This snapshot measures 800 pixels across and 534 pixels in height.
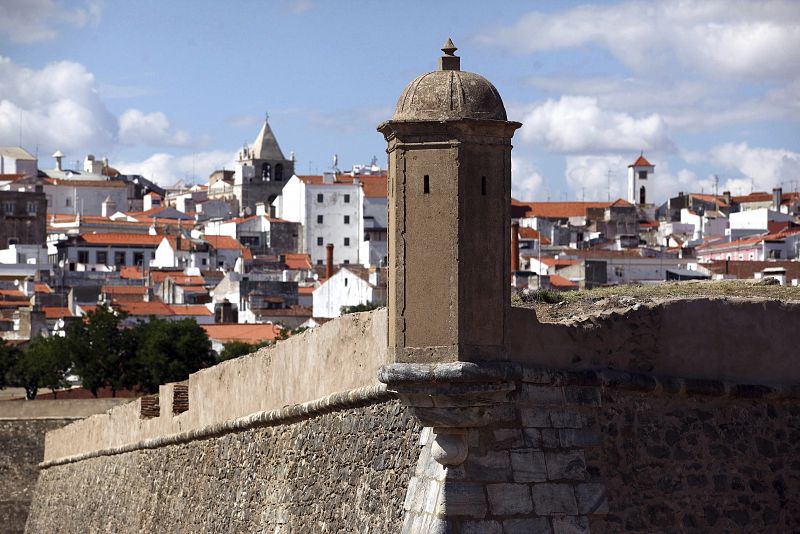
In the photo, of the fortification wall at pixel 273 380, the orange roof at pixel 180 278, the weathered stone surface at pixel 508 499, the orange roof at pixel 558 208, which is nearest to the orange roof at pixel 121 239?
the orange roof at pixel 180 278

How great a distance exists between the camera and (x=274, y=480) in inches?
592

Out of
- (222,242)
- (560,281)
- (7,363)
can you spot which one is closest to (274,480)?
(7,363)

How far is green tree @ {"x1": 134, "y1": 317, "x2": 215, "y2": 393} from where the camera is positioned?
49.4 m

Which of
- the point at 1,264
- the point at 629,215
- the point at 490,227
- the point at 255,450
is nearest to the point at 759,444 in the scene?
the point at 490,227

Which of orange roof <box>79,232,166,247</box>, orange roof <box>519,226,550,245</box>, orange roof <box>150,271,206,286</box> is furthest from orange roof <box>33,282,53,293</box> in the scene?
orange roof <box>519,226,550,245</box>

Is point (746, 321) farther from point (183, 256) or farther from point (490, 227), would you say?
point (183, 256)

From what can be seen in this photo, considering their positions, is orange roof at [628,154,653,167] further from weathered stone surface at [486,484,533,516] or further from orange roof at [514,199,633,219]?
weathered stone surface at [486,484,533,516]

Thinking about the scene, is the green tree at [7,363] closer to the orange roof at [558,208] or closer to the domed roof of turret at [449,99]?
the domed roof of turret at [449,99]

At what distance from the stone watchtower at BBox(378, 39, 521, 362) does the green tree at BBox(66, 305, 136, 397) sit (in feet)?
133

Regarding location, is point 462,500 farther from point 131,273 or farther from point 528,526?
point 131,273

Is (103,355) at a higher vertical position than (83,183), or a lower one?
lower

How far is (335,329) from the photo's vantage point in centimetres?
1355

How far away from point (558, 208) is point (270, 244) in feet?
71.8

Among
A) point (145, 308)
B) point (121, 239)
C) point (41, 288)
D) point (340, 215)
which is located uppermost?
point (340, 215)
